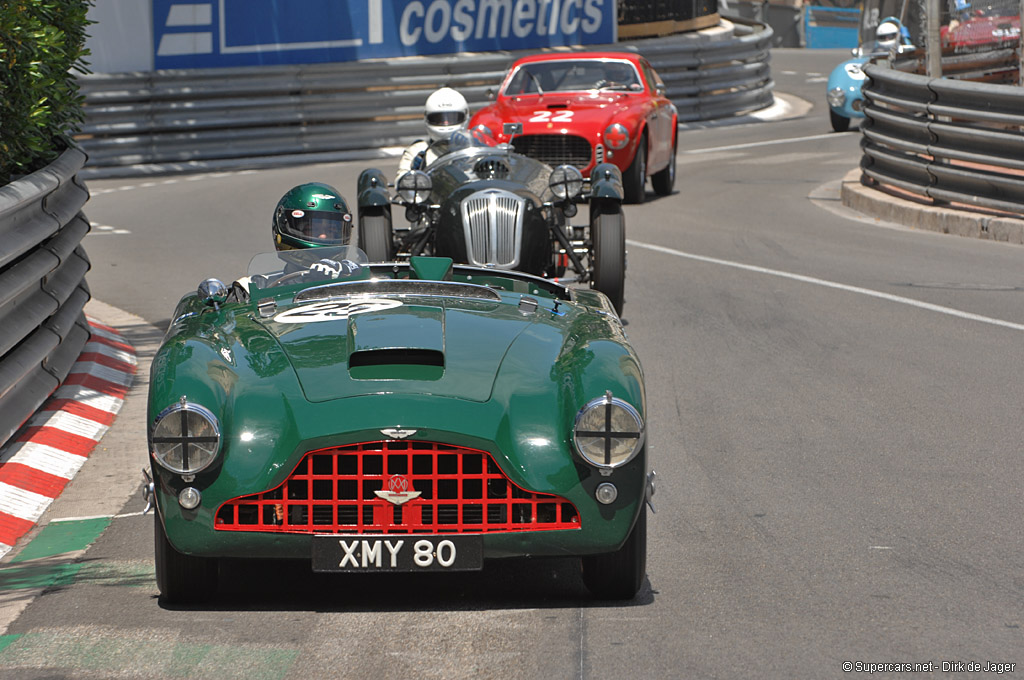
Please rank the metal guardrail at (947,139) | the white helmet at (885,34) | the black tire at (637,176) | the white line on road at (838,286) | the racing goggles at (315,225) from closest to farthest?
the racing goggles at (315,225)
the white line on road at (838,286)
the metal guardrail at (947,139)
the black tire at (637,176)
the white helmet at (885,34)

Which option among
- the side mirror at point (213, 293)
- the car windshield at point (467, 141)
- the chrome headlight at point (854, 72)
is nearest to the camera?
the side mirror at point (213, 293)

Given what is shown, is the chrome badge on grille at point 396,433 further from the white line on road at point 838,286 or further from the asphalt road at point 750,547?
the white line on road at point 838,286

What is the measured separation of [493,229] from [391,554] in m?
5.43

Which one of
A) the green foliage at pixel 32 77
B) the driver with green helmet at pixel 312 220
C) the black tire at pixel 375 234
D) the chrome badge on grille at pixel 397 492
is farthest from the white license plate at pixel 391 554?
the black tire at pixel 375 234

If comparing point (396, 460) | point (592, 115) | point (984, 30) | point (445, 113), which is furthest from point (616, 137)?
point (396, 460)

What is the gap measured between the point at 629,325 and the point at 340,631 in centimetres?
571

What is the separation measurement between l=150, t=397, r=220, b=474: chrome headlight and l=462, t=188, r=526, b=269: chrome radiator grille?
5191 millimetres

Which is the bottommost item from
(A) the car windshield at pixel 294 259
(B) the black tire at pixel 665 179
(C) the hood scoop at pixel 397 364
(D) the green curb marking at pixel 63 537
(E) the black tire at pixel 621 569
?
(D) the green curb marking at pixel 63 537

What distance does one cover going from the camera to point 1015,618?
464 centimetres

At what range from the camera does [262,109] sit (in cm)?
2258

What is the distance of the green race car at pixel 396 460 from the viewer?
4613 millimetres

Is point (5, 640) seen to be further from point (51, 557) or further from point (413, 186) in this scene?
point (413, 186)

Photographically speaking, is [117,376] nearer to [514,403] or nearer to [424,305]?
[424,305]

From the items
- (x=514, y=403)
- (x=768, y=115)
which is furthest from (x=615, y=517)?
(x=768, y=115)
